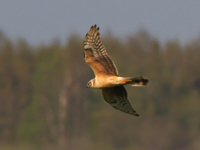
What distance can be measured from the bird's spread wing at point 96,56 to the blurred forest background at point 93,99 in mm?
22213

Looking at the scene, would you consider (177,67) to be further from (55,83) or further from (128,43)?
(55,83)

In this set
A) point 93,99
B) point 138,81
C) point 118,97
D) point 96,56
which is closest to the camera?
point 138,81

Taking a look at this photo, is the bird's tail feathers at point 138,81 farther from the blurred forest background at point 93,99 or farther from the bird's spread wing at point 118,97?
the blurred forest background at point 93,99

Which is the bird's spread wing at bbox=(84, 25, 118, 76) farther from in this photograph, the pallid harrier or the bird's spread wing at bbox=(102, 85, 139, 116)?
the bird's spread wing at bbox=(102, 85, 139, 116)

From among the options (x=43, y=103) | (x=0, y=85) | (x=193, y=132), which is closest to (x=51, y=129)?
(x=43, y=103)

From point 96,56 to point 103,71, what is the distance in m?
0.34

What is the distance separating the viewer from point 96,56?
12.5 m

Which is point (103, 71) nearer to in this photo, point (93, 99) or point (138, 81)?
point (138, 81)

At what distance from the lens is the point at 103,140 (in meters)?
36.7

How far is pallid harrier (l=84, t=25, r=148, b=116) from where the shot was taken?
12133mm

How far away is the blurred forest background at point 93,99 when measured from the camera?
36219 millimetres

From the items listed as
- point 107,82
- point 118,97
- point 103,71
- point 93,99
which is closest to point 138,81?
point 107,82

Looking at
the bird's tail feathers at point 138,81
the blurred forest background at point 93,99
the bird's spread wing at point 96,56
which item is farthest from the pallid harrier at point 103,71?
the blurred forest background at point 93,99

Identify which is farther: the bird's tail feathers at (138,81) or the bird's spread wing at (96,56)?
the bird's spread wing at (96,56)
